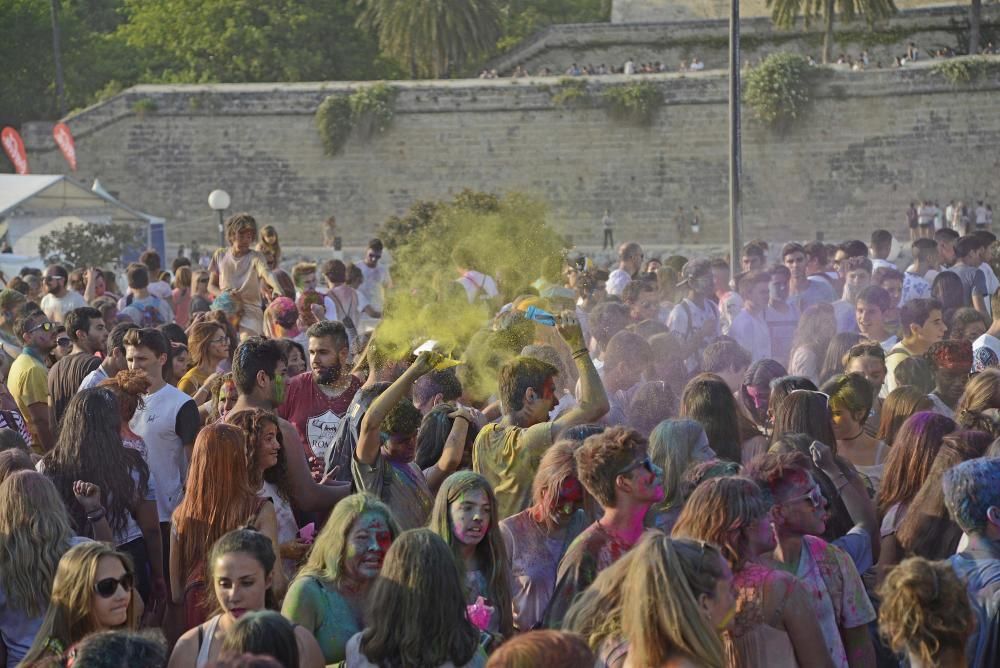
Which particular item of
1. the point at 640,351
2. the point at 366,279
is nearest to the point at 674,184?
the point at 366,279

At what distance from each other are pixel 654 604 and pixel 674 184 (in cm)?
3766

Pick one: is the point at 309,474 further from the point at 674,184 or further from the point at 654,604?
the point at 674,184

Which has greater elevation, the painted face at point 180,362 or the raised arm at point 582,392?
the raised arm at point 582,392

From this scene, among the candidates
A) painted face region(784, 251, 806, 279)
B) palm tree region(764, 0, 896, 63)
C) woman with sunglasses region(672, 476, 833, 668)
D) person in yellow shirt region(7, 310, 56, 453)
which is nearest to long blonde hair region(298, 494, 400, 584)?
woman with sunglasses region(672, 476, 833, 668)

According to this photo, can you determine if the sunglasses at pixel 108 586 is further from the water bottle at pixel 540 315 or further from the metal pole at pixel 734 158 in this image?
the metal pole at pixel 734 158

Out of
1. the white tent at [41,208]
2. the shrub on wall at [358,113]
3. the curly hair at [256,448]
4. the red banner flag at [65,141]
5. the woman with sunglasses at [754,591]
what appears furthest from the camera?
the red banner flag at [65,141]

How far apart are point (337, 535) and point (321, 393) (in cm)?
247

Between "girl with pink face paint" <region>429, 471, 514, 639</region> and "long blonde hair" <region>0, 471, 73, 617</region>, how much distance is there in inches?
50.3

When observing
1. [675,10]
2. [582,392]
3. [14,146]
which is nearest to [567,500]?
[582,392]

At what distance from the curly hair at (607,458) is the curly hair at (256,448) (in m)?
1.40

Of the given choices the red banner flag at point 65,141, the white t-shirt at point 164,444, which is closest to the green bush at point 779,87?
the red banner flag at point 65,141

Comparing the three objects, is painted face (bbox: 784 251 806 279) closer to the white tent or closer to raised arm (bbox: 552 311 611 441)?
raised arm (bbox: 552 311 611 441)

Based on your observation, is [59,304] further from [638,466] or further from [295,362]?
[638,466]

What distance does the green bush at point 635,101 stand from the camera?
1607 inches
